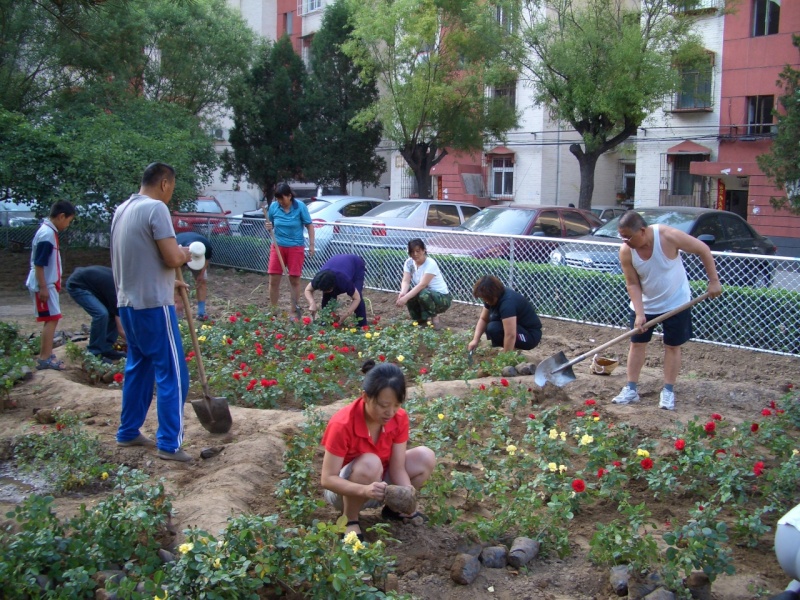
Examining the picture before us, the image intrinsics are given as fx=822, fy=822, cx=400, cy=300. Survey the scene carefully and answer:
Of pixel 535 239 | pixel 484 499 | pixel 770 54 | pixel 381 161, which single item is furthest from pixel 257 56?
pixel 484 499

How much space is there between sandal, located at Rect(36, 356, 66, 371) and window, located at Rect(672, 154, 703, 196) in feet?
79.3

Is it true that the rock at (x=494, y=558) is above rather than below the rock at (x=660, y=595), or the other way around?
below

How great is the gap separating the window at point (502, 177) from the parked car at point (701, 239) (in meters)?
19.8

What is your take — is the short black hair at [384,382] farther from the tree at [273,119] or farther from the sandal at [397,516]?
the tree at [273,119]

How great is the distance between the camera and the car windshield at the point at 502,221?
1211 centimetres

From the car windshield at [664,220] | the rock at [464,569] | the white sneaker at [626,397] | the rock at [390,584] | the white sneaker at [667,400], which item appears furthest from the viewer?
the car windshield at [664,220]

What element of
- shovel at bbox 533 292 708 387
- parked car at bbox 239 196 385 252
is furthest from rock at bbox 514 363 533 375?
parked car at bbox 239 196 385 252

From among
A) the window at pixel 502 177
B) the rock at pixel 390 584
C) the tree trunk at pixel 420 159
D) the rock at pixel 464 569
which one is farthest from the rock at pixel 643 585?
the window at pixel 502 177

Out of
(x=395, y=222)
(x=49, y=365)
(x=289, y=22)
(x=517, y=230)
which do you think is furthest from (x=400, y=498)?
(x=289, y=22)

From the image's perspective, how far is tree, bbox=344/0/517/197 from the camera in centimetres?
2153

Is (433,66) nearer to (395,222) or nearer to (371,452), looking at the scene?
(395,222)

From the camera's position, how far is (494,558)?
12.0 feet

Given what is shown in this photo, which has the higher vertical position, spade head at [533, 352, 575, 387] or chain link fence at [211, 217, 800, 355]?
chain link fence at [211, 217, 800, 355]

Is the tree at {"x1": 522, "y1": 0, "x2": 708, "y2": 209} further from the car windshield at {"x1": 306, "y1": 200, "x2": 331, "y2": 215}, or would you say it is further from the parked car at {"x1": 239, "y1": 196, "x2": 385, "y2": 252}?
the car windshield at {"x1": 306, "y1": 200, "x2": 331, "y2": 215}
